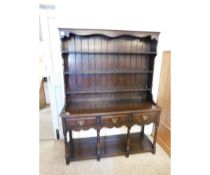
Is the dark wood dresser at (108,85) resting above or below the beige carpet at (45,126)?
above

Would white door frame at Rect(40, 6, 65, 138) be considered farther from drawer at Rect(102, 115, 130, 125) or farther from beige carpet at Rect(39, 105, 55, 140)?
drawer at Rect(102, 115, 130, 125)

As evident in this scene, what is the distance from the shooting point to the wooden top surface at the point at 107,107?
1858mm

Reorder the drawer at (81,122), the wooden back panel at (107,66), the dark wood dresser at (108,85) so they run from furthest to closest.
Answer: the wooden back panel at (107,66) < the dark wood dresser at (108,85) < the drawer at (81,122)

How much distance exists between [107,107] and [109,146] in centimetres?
71

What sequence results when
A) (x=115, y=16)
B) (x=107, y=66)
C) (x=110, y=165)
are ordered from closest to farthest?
(x=110, y=165) < (x=115, y=16) < (x=107, y=66)

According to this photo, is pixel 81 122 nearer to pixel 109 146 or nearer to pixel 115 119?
pixel 115 119

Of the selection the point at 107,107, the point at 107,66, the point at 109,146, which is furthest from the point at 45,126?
the point at 107,66

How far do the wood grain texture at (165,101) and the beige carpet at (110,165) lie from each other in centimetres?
20

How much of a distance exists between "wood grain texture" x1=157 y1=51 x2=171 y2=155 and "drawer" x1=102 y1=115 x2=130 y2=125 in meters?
0.74

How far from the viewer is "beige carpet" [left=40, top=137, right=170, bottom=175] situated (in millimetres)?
1852

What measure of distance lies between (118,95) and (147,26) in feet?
3.94

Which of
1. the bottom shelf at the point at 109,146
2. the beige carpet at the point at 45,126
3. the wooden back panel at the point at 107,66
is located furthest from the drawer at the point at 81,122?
the beige carpet at the point at 45,126

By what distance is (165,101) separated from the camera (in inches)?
88.4

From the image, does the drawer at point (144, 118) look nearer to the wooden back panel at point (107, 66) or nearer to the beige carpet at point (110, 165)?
the wooden back panel at point (107, 66)
